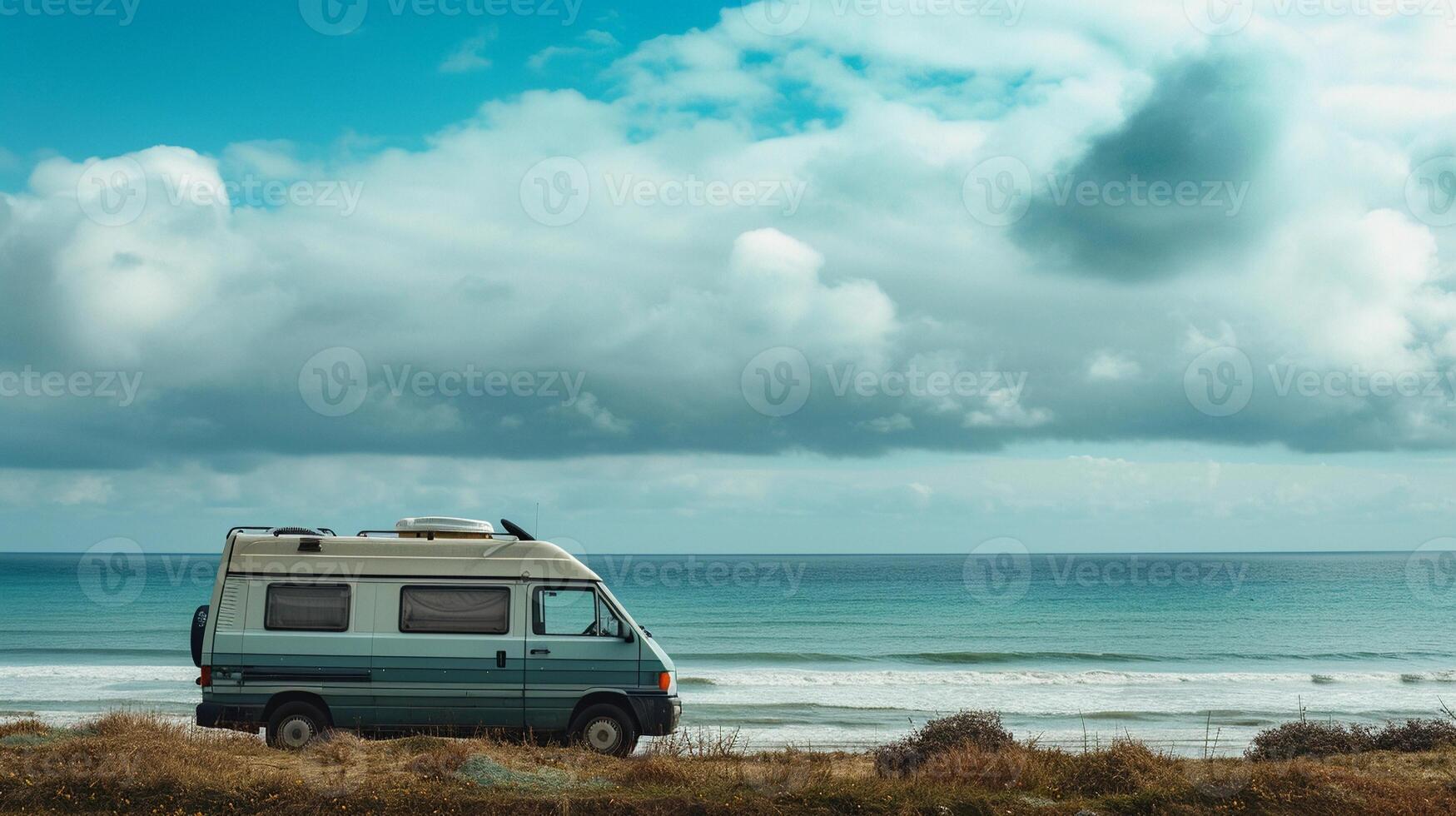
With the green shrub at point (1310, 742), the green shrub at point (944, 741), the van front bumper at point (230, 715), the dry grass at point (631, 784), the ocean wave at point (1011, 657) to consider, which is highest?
the van front bumper at point (230, 715)

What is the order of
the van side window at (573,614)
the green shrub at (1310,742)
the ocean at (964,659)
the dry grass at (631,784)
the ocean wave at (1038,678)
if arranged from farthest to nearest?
the ocean wave at (1038,678), the ocean at (964,659), the green shrub at (1310,742), the van side window at (573,614), the dry grass at (631,784)

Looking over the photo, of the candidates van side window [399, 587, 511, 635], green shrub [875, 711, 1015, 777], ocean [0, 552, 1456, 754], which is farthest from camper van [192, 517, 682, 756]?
ocean [0, 552, 1456, 754]

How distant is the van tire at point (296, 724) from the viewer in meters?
13.0

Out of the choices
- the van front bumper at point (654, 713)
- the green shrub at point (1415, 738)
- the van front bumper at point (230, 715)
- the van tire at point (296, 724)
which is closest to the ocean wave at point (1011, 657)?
the van front bumper at point (654, 713)

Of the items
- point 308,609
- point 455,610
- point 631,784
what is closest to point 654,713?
point 455,610

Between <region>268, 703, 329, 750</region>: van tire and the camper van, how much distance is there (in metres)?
0.01

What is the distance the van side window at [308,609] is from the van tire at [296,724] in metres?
0.97

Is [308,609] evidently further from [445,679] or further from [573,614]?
[573,614]

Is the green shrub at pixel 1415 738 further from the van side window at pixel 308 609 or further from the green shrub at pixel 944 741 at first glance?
the van side window at pixel 308 609

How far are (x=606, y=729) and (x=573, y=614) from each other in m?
1.49

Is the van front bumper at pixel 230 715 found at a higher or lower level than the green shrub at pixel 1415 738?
higher

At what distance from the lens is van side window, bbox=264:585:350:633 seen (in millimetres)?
13219

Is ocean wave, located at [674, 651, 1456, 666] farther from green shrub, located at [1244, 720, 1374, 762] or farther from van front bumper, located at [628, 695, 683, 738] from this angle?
van front bumper, located at [628, 695, 683, 738]

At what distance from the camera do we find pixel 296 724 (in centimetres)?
1305
